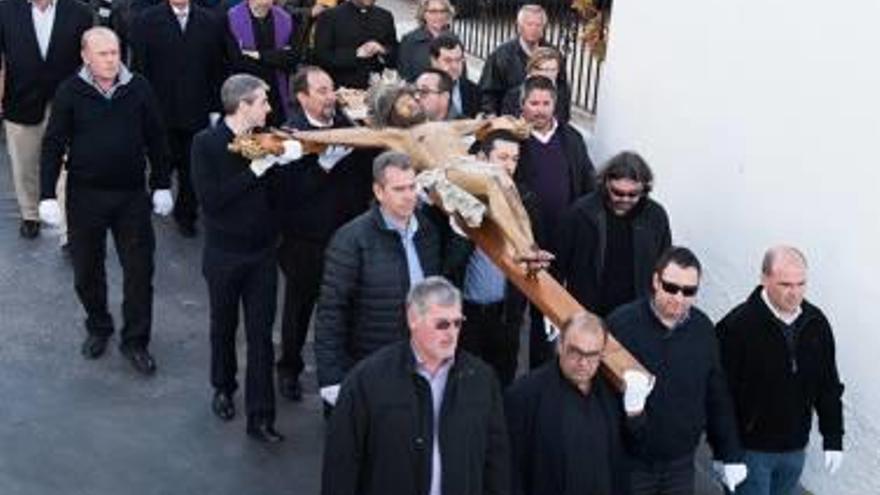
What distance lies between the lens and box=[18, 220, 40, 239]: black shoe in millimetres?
9273

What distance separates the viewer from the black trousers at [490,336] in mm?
6508

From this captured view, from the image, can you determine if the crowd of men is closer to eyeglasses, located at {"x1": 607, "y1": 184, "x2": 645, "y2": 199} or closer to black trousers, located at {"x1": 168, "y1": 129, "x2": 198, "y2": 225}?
eyeglasses, located at {"x1": 607, "y1": 184, "x2": 645, "y2": 199}

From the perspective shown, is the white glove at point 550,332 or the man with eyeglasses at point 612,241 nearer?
the white glove at point 550,332

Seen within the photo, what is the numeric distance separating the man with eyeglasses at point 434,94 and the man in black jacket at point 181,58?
7.64ft

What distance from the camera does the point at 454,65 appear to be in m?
8.00

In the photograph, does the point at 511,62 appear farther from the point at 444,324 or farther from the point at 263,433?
the point at 444,324

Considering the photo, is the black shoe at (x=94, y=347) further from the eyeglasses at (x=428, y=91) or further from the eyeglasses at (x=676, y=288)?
the eyeglasses at (x=676, y=288)

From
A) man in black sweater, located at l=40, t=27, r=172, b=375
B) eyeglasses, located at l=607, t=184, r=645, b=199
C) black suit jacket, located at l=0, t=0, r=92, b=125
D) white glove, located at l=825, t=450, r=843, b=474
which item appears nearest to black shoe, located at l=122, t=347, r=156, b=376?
man in black sweater, located at l=40, t=27, r=172, b=375

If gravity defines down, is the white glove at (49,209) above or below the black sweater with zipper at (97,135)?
below

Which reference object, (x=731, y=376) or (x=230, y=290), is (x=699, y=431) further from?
(x=230, y=290)

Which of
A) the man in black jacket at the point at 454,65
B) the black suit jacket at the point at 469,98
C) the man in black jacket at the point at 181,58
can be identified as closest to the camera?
the man in black jacket at the point at 454,65

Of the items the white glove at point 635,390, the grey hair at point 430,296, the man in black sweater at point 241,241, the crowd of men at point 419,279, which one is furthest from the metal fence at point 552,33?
the grey hair at point 430,296

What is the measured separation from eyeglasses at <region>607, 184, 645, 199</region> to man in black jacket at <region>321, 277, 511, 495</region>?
1854mm

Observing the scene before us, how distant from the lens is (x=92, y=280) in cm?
744
